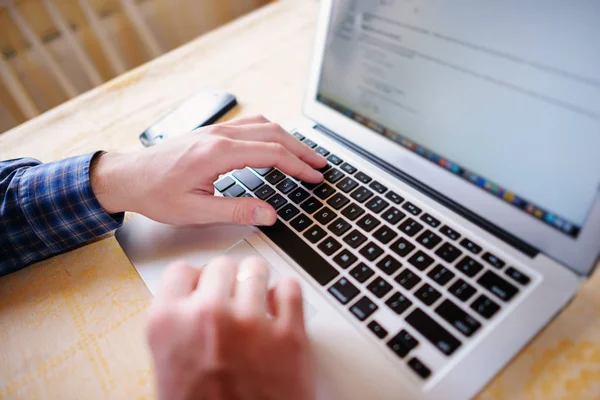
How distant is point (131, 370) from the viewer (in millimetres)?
430

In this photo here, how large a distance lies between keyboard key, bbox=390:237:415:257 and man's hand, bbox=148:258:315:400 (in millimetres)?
120

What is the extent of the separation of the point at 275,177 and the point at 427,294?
26cm

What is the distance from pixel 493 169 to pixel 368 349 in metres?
0.23

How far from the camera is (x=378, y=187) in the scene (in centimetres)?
52

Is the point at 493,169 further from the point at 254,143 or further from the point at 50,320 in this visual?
the point at 50,320

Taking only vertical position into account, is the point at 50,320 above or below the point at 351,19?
below

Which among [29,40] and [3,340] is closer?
[3,340]

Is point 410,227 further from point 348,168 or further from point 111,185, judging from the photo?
point 111,185

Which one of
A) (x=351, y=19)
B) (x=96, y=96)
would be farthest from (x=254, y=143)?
(x=96, y=96)

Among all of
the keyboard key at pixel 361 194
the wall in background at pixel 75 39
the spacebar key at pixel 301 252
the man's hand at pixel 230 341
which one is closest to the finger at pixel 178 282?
the man's hand at pixel 230 341

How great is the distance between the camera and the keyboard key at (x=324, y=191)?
529 mm

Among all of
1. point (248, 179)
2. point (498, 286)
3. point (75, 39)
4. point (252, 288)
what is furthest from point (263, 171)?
point (75, 39)

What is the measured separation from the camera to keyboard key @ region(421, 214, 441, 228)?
46 centimetres

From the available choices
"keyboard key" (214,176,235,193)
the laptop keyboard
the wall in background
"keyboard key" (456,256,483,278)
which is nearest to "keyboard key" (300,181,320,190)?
the laptop keyboard
